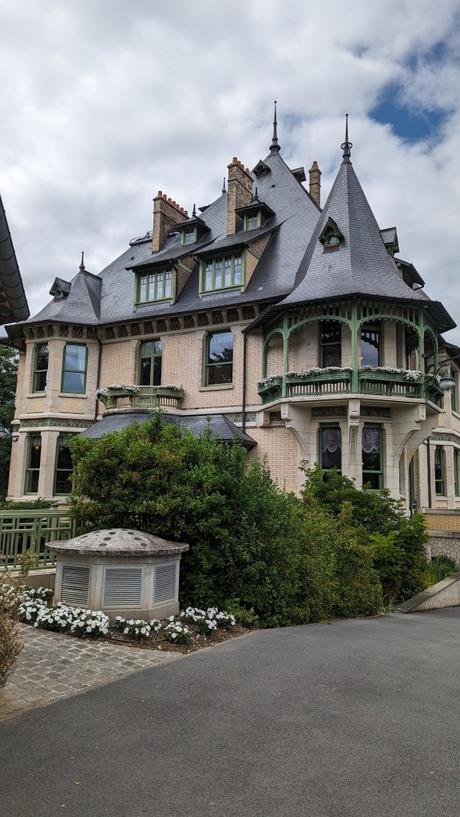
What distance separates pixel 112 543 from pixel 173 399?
522 inches

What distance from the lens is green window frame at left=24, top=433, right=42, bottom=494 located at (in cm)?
2342

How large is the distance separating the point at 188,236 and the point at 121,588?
19.6 meters

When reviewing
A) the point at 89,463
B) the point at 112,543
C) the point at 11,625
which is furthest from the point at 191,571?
the point at 11,625

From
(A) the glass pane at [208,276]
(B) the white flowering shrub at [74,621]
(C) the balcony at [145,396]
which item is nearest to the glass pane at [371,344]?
(A) the glass pane at [208,276]

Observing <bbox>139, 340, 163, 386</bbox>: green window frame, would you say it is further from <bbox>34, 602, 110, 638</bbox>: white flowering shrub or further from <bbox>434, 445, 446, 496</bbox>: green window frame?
<bbox>34, 602, 110, 638</bbox>: white flowering shrub

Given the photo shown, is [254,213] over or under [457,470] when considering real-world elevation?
over

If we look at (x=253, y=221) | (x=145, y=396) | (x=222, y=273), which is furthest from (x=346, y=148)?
(x=145, y=396)

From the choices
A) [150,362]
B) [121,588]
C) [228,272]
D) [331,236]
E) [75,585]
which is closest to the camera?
[121,588]

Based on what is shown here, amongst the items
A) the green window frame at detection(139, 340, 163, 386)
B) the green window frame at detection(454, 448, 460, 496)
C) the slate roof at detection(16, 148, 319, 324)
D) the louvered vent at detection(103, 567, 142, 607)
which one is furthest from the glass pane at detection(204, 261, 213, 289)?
the louvered vent at detection(103, 567, 142, 607)

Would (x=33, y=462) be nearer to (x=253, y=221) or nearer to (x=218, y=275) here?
(x=218, y=275)

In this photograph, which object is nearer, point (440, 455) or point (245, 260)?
point (245, 260)

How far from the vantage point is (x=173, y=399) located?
70.8 ft

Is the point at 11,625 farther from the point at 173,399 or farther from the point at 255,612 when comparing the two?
the point at 173,399

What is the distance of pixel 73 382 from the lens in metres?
23.9
